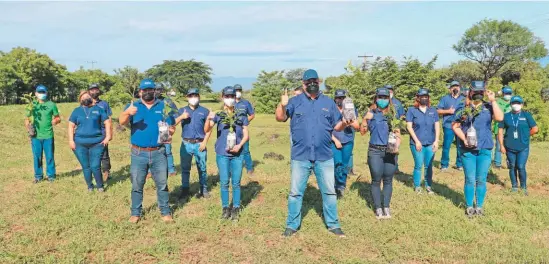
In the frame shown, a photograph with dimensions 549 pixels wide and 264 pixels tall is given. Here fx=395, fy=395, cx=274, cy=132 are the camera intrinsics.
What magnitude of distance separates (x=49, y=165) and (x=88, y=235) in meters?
4.32

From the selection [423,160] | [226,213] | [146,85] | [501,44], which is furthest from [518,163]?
[501,44]

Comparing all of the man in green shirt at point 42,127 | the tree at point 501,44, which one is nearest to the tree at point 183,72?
the tree at point 501,44

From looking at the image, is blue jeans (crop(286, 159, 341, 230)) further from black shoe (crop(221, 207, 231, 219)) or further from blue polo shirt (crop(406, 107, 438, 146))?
blue polo shirt (crop(406, 107, 438, 146))

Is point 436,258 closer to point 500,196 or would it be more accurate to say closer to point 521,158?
point 500,196

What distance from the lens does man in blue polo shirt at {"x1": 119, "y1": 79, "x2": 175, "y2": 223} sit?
6.22 meters

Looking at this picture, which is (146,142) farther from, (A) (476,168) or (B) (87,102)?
(A) (476,168)

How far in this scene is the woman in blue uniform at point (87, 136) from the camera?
8258 millimetres

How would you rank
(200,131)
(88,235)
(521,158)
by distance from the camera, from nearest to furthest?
(88,235), (200,131), (521,158)

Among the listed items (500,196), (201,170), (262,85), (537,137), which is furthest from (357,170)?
(262,85)

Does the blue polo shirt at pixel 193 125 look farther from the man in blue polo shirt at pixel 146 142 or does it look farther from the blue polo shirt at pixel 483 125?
the blue polo shirt at pixel 483 125

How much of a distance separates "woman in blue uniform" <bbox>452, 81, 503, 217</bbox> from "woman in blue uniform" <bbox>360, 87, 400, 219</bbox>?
1219 mm

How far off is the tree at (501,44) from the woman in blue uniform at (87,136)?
56.2m

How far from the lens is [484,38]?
191ft

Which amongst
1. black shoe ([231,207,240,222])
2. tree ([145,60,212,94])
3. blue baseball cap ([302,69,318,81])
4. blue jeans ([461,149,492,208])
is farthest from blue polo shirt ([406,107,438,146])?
tree ([145,60,212,94])
